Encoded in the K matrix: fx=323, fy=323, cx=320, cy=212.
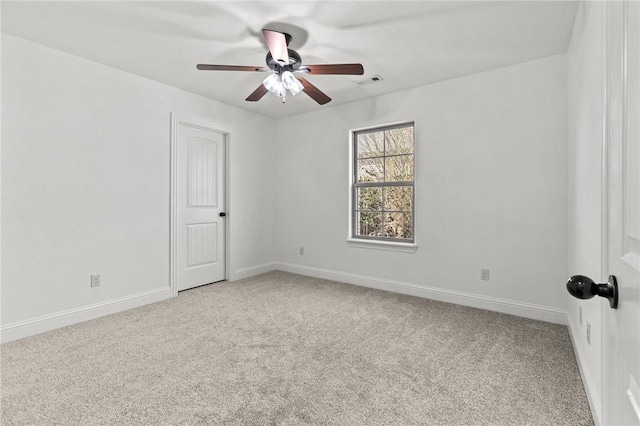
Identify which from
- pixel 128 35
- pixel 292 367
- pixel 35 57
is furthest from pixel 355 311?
pixel 35 57

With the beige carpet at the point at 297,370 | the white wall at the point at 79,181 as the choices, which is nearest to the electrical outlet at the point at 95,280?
the white wall at the point at 79,181

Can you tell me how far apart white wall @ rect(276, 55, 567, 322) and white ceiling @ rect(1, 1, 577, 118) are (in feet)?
1.05

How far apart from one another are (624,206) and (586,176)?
170 centimetres

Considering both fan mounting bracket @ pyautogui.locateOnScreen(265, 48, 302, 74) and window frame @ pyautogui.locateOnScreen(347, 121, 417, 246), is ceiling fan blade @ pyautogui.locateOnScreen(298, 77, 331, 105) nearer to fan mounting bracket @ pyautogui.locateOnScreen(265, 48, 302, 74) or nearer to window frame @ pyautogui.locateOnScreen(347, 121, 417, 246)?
fan mounting bracket @ pyautogui.locateOnScreen(265, 48, 302, 74)

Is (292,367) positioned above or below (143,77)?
below

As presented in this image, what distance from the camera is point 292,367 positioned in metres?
2.15

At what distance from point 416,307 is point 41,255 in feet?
11.5

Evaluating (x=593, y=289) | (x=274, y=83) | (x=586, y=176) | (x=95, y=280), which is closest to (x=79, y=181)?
(x=95, y=280)

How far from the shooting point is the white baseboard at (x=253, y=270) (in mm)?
4559

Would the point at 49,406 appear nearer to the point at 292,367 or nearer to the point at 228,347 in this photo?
the point at 228,347

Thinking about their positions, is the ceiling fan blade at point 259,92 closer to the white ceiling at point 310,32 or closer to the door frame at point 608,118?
the white ceiling at point 310,32


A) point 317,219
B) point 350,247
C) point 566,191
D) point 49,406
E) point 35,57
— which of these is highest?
point 35,57

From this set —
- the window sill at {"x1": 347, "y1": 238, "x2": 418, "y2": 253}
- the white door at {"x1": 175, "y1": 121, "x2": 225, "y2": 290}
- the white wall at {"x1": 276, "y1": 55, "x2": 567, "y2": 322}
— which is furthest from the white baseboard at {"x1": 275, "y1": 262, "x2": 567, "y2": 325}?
the white door at {"x1": 175, "y1": 121, "x2": 225, "y2": 290}

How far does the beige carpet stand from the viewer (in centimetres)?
169
